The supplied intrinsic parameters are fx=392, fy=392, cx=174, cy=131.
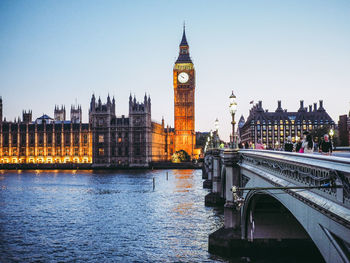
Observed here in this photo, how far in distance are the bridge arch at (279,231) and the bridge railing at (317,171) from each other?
7042 mm

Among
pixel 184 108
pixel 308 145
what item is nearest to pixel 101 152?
pixel 184 108

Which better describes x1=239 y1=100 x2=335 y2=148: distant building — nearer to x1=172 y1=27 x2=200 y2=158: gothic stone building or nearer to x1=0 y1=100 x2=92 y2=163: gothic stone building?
x1=172 y1=27 x2=200 y2=158: gothic stone building

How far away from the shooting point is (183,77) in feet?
473

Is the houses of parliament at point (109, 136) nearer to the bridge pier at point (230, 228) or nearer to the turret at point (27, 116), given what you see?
→ the turret at point (27, 116)

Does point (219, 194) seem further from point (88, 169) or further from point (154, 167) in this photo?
point (88, 169)

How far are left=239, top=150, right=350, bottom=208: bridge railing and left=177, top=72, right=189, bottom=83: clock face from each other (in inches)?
5221

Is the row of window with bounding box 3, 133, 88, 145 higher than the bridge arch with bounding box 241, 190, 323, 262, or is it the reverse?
the row of window with bounding box 3, 133, 88, 145

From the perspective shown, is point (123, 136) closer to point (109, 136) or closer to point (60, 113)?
point (109, 136)

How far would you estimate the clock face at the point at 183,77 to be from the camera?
144 m

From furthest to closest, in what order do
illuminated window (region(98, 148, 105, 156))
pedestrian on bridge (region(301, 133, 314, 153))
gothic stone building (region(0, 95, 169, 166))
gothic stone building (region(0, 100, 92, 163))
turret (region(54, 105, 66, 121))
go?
turret (region(54, 105, 66, 121)) < gothic stone building (region(0, 100, 92, 163)) < illuminated window (region(98, 148, 105, 156)) < gothic stone building (region(0, 95, 169, 166)) < pedestrian on bridge (region(301, 133, 314, 153))

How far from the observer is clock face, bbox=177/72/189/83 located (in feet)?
472

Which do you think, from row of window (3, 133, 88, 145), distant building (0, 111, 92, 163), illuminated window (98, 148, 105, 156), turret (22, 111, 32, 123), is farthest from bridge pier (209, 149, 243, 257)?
turret (22, 111, 32, 123)

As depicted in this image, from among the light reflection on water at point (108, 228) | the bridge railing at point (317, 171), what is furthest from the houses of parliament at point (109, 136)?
the bridge railing at point (317, 171)

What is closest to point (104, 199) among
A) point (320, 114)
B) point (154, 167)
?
point (154, 167)
